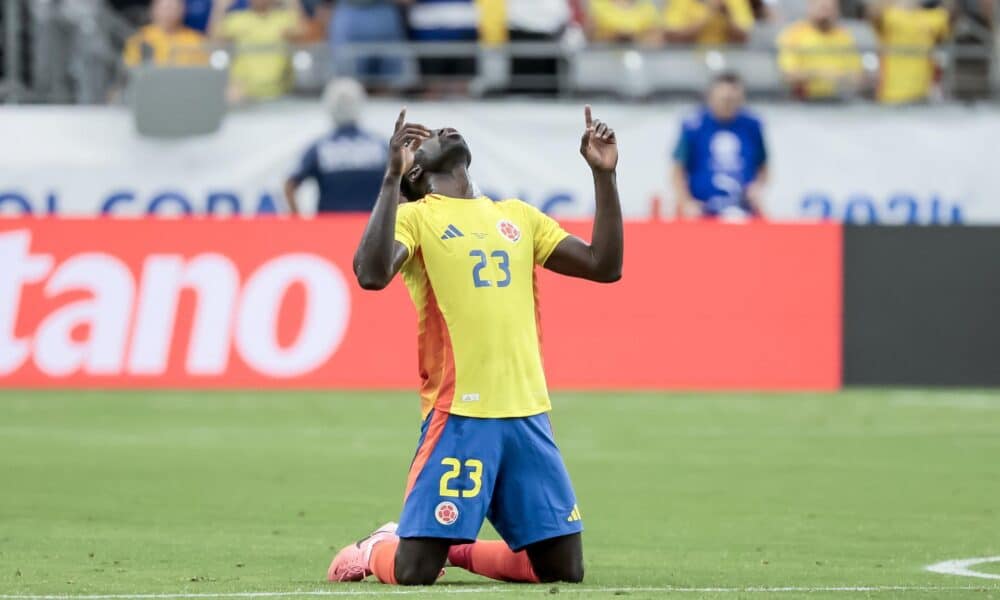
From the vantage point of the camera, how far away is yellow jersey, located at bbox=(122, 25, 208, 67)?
2084 centimetres

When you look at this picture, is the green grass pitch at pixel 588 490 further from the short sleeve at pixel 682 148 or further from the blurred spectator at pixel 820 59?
the blurred spectator at pixel 820 59

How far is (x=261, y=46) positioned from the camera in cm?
2066

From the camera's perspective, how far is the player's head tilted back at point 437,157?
7762mm

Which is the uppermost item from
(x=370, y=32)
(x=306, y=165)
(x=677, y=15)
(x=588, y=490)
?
(x=677, y=15)

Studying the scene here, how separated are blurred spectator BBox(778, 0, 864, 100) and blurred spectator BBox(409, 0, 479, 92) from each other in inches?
127

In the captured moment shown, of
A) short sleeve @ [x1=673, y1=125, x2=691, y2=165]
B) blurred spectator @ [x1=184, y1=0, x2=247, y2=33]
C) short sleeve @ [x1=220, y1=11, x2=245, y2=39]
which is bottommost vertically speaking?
short sleeve @ [x1=673, y1=125, x2=691, y2=165]

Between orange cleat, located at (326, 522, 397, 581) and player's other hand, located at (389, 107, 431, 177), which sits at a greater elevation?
player's other hand, located at (389, 107, 431, 177)

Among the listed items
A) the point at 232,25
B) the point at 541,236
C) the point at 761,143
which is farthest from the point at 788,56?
the point at 541,236

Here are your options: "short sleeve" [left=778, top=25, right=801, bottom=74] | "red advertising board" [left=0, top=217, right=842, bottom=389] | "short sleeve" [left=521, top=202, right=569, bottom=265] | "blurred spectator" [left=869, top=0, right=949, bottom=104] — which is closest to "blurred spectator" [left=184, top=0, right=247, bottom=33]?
"red advertising board" [left=0, top=217, right=842, bottom=389]

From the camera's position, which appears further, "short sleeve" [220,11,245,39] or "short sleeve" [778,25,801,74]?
"short sleeve" [220,11,245,39]

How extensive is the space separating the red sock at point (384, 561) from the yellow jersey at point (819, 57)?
45.1ft

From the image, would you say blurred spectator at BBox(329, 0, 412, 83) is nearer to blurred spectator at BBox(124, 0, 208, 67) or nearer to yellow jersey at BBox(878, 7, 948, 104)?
blurred spectator at BBox(124, 0, 208, 67)

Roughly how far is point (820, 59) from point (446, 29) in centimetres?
390

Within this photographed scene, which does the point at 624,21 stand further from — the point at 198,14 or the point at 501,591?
the point at 501,591
